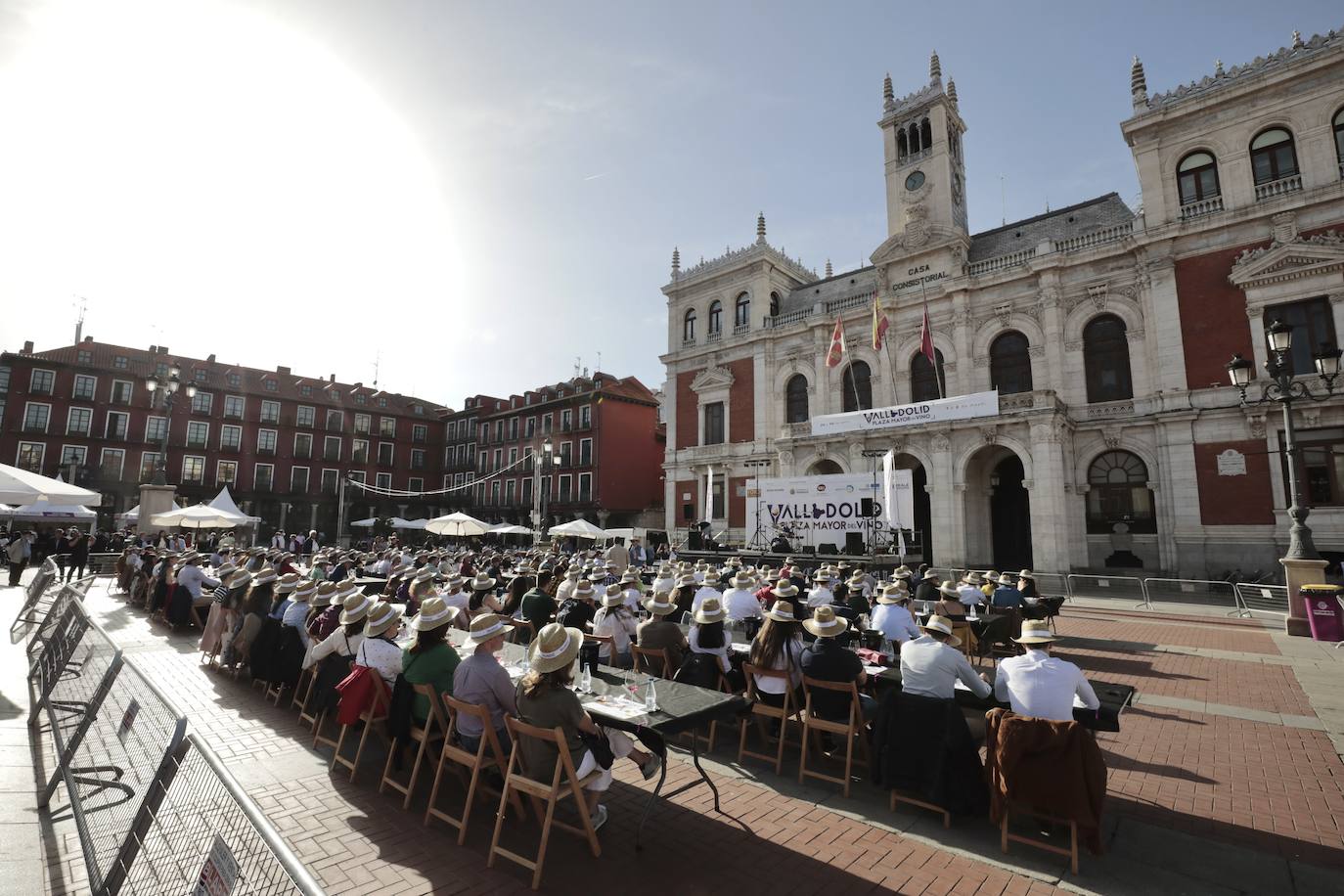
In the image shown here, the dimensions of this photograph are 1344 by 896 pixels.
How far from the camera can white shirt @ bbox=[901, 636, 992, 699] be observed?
459 centimetres

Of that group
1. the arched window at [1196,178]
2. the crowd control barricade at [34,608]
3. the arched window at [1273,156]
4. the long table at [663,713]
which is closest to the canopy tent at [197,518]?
the crowd control barricade at [34,608]

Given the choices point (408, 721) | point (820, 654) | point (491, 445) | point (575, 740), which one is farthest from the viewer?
point (491, 445)

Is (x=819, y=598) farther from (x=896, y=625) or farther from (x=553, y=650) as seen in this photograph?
(x=553, y=650)

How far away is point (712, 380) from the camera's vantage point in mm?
33156

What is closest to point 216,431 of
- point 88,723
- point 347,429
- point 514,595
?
point 347,429

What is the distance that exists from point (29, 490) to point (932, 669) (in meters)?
10.7

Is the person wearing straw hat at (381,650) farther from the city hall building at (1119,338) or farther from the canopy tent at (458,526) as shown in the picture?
the city hall building at (1119,338)

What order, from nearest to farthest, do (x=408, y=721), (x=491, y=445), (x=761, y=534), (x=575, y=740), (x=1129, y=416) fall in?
(x=575, y=740) < (x=408, y=721) < (x=1129, y=416) < (x=761, y=534) < (x=491, y=445)

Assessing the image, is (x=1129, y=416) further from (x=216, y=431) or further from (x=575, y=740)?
(x=216, y=431)

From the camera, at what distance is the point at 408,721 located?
4887mm

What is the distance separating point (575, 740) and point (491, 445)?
4941 cm

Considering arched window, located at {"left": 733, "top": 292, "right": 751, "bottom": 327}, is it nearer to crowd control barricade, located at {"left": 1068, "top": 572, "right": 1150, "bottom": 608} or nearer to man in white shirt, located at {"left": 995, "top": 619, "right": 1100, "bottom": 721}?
crowd control barricade, located at {"left": 1068, "top": 572, "right": 1150, "bottom": 608}

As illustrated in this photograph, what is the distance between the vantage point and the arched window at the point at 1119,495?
21.5 metres

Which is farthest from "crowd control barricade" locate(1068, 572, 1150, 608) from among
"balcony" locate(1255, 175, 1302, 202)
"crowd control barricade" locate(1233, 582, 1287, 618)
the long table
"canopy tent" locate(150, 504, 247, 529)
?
"canopy tent" locate(150, 504, 247, 529)
